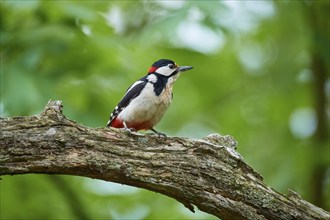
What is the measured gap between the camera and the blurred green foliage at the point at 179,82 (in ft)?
22.4

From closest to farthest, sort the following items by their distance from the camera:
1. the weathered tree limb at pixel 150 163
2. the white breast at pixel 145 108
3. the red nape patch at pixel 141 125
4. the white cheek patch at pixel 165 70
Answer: the weathered tree limb at pixel 150 163 → the white breast at pixel 145 108 → the red nape patch at pixel 141 125 → the white cheek patch at pixel 165 70

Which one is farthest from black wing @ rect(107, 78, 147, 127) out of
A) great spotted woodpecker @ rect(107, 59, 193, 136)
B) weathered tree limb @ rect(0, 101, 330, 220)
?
weathered tree limb @ rect(0, 101, 330, 220)

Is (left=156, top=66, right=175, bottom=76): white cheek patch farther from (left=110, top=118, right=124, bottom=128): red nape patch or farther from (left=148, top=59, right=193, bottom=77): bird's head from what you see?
(left=110, top=118, right=124, bottom=128): red nape patch

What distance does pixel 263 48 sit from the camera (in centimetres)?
1043

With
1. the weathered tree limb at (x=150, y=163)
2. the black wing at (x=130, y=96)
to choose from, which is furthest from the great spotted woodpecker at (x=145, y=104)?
the weathered tree limb at (x=150, y=163)

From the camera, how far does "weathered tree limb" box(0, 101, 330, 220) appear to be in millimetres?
4566

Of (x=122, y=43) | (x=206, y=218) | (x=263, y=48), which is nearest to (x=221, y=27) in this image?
(x=122, y=43)

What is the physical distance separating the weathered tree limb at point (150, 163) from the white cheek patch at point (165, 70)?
1.79 m

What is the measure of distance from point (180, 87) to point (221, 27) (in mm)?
2675

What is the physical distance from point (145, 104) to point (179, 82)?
329 cm

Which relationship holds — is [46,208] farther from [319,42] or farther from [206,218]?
[319,42]

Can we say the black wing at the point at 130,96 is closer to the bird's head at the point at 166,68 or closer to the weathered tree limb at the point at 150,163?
the bird's head at the point at 166,68

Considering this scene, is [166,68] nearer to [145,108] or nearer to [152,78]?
[152,78]

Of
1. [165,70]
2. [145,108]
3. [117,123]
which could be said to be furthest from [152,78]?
[117,123]
